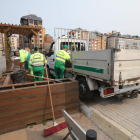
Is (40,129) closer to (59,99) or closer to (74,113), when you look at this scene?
(59,99)

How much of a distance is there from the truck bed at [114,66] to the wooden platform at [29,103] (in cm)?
80

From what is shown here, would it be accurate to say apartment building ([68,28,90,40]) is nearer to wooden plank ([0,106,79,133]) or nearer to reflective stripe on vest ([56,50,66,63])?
reflective stripe on vest ([56,50,66,63])

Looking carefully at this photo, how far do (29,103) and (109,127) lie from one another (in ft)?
6.23

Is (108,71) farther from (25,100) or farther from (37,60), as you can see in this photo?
(37,60)

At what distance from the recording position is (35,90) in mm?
2855

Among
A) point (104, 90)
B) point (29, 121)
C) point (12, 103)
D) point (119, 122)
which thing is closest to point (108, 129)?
point (119, 122)

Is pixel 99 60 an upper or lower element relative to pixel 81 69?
upper

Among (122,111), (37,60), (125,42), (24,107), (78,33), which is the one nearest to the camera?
(24,107)

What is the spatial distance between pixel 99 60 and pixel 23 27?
5236 mm

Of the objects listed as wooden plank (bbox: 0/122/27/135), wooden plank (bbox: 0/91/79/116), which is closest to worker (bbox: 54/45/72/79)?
wooden plank (bbox: 0/91/79/116)

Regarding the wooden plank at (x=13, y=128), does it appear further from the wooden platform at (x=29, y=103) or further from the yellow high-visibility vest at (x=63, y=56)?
the yellow high-visibility vest at (x=63, y=56)

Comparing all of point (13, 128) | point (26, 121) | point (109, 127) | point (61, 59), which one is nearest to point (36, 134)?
point (26, 121)

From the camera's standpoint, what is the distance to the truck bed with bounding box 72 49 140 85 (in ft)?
9.10

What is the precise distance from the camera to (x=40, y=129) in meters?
2.81
